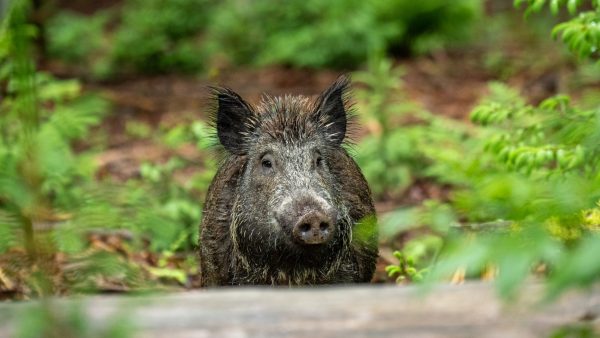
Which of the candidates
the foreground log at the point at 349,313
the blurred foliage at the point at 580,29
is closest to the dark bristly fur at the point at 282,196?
the blurred foliage at the point at 580,29

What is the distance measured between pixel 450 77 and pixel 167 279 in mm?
9353

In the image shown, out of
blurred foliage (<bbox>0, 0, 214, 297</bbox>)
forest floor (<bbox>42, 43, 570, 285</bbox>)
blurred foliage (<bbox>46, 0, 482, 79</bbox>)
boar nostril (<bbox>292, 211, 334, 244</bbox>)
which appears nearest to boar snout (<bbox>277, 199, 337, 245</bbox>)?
boar nostril (<bbox>292, 211, 334, 244</bbox>)

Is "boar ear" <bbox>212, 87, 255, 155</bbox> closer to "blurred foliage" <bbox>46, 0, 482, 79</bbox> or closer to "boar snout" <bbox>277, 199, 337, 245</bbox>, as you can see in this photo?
"boar snout" <bbox>277, 199, 337, 245</bbox>

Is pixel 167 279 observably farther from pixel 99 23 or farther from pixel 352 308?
pixel 99 23

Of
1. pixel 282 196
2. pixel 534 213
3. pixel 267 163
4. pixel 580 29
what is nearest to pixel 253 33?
pixel 267 163

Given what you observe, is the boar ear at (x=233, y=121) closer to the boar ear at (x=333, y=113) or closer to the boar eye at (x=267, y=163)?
the boar eye at (x=267, y=163)

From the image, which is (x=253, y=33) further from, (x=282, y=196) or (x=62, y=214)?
(x=62, y=214)

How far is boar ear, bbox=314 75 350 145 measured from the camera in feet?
22.9

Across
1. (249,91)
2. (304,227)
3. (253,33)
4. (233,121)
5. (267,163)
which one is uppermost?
(253,33)

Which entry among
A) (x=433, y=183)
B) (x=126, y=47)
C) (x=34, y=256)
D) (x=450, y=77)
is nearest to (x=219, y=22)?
(x=126, y=47)

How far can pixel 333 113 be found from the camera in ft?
23.2

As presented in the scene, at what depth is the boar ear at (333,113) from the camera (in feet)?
22.9

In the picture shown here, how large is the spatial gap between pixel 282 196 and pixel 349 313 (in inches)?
121

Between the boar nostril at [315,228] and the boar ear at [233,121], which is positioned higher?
the boar ear at [233,121]
